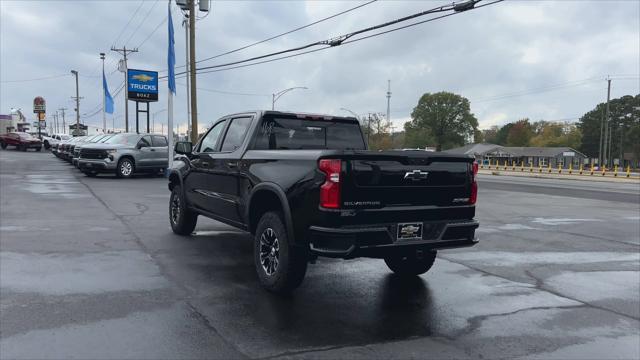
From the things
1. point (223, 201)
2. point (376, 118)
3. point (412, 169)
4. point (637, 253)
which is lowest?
point (637, 253)

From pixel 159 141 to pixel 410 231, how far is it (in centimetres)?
1871

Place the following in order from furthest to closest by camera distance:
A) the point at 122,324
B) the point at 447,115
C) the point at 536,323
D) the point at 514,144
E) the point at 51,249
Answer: the point at 514,144
the point at 447,115
the point at 51,249
the point at 536,323
the point at 122,324

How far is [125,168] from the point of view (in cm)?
2072

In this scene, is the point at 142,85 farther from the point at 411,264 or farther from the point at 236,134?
the point at 411,264

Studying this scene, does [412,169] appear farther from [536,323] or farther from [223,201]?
[223,201]

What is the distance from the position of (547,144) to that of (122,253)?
407 ft

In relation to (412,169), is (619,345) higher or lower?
lower

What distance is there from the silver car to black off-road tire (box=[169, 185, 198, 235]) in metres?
12.7

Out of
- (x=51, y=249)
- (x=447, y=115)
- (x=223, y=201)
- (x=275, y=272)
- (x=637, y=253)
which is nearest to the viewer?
(x=275, y=272)

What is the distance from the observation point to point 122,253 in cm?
728

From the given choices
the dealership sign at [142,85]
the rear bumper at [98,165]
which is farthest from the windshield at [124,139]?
the dealership sign at [142,85]

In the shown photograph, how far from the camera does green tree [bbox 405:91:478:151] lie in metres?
116

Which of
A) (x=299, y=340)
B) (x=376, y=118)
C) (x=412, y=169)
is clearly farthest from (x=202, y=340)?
(x=376, y=118)

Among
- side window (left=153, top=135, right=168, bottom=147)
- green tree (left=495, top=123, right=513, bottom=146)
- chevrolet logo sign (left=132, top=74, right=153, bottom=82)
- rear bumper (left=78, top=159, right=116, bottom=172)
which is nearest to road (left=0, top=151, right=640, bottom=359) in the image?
rear bumper (left=78, top=159, right=116, bottom=172)
